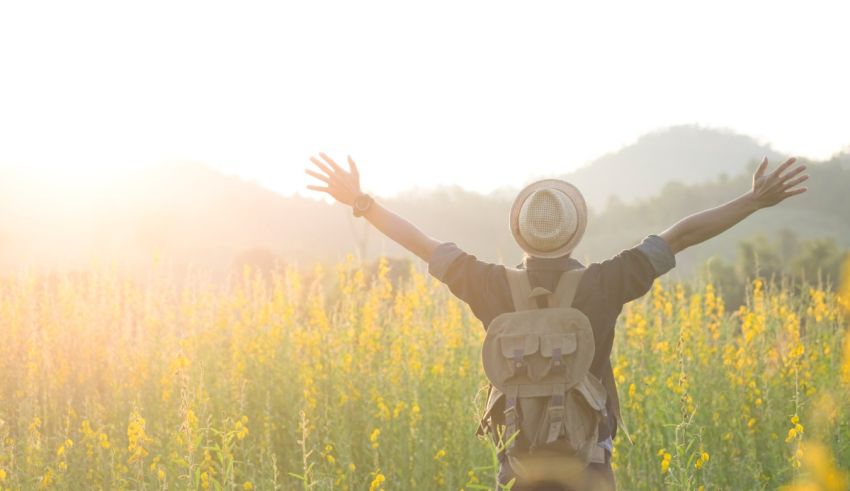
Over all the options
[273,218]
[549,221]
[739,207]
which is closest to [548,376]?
[549,221]

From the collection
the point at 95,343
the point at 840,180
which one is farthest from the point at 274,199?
the point at 95,343

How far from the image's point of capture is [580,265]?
12.3 feet

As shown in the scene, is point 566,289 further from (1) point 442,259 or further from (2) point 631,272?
(1) point 442,259

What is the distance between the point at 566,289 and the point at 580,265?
0.69 ft

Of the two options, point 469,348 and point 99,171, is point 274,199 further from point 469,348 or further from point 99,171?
point 469,348

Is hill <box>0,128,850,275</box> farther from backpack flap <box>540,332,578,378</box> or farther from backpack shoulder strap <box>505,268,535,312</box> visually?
backpack flap <box>540,332,578,378</box>

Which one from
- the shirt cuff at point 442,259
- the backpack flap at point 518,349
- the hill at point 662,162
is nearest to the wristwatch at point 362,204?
the shirt cuff at point 442,259

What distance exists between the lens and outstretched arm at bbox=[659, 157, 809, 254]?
3785 mm

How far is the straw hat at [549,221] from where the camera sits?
3.66 m

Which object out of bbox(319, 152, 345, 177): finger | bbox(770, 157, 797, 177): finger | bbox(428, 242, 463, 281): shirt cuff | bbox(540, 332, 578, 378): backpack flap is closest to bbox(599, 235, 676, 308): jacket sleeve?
bbox(540, 332, 578, 378): backpack flap

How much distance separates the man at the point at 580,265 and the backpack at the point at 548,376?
2.6 inches

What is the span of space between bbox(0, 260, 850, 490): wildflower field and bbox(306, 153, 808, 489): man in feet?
5.43

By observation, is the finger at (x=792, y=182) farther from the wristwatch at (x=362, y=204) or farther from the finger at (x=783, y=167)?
the wristwatch at (x=362, y=204)

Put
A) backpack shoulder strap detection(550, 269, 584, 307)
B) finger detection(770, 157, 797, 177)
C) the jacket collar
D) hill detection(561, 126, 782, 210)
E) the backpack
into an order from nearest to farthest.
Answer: the backpack, backpack shoulder strap detection(550, 269, 584, 307), the jacket collar, finger detection(770, 157, 797, 177), hill detection(561, 126, 782, 210)
